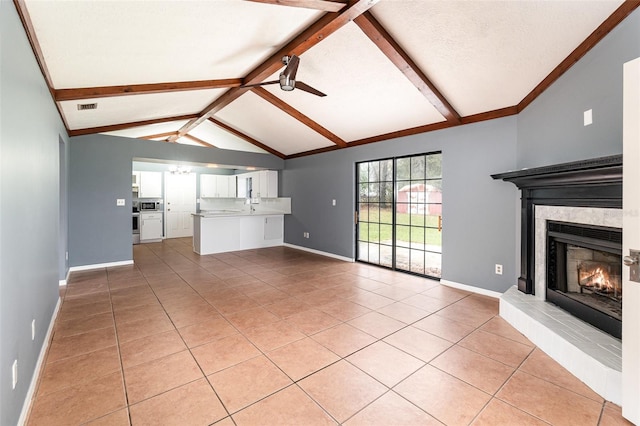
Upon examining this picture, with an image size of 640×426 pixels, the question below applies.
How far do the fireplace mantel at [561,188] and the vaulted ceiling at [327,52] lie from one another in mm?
979

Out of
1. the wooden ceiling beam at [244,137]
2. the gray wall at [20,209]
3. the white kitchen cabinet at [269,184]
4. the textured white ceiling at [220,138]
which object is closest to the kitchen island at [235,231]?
the white kitchen cabinet at [269,184]

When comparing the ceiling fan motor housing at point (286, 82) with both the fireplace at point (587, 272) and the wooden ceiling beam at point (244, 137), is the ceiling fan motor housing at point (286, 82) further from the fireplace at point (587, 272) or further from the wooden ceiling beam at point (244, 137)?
the wooden ceiling beam at point (244, 137)

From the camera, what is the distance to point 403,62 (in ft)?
10.2

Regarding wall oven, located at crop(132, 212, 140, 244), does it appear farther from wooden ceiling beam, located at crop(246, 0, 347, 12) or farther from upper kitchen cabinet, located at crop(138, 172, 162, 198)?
wooden ceiling beam, located at crop(246, 0, 347, 12)

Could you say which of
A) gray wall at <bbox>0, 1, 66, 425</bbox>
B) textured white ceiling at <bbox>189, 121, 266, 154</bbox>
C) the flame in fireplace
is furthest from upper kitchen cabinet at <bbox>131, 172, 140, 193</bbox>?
the flame in fireplace

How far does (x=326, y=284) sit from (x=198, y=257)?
334 cm

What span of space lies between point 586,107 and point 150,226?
31.2 ft

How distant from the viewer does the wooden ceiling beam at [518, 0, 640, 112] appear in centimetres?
195

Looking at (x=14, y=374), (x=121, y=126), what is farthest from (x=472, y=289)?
(x=121, y=126)

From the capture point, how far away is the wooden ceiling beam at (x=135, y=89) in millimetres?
3162

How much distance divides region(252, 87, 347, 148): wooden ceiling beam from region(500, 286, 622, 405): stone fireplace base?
157 inches

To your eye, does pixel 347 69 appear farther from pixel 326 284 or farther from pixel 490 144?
pixel 326 284

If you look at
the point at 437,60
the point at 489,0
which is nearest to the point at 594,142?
the point at 489,0

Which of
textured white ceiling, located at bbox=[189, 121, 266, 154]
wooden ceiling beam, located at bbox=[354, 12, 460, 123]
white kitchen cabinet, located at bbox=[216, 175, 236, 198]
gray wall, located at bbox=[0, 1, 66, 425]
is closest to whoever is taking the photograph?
gray wall, located at bbox=[0, 1, 66, 425]
